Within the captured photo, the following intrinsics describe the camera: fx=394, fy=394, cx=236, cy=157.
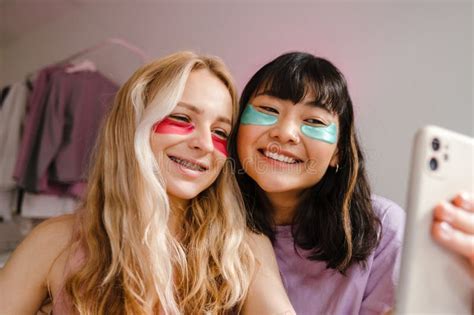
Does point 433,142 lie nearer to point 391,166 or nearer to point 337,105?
point 337,105

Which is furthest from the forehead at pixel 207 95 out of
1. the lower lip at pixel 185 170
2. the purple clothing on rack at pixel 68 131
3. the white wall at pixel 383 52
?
the purple clothing on rack at pixel 68 131

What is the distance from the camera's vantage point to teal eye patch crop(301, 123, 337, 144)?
0.75 metres

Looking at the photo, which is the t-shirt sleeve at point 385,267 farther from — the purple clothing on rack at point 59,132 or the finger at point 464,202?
the purple clothing on rack at point 59,132

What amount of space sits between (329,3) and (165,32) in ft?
2.44

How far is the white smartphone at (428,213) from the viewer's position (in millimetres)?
458

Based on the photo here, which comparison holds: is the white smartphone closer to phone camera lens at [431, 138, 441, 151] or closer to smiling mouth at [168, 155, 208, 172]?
phone camera lens at [431, 138, 441, 151]

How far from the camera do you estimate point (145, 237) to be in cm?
70

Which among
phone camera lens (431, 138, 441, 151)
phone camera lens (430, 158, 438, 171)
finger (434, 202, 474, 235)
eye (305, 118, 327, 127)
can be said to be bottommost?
finger (434, 202, 474, 235)

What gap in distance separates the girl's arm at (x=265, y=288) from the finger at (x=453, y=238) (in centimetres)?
30

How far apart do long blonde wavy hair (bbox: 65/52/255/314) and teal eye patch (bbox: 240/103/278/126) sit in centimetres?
10

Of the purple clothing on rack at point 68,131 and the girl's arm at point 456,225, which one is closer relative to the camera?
the girl's arm at point 456,225

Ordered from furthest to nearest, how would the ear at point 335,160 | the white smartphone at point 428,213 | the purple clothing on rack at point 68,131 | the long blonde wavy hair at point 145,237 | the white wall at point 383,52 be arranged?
the purple clothing on rack at point 68,131 → the white wall at point 383,52 → the ear at point 335,160 → the long blonde wavy hair at point 145,237 → the white smartphone at point 428,213

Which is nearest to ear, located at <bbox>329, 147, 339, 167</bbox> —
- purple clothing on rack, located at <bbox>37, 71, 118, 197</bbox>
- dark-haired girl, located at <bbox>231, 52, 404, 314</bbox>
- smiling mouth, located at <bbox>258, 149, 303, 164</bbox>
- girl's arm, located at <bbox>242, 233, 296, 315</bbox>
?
dark-haired girl, located at <bbox>231, 52, 404, 314</bbox>

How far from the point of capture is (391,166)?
3.92 feet
